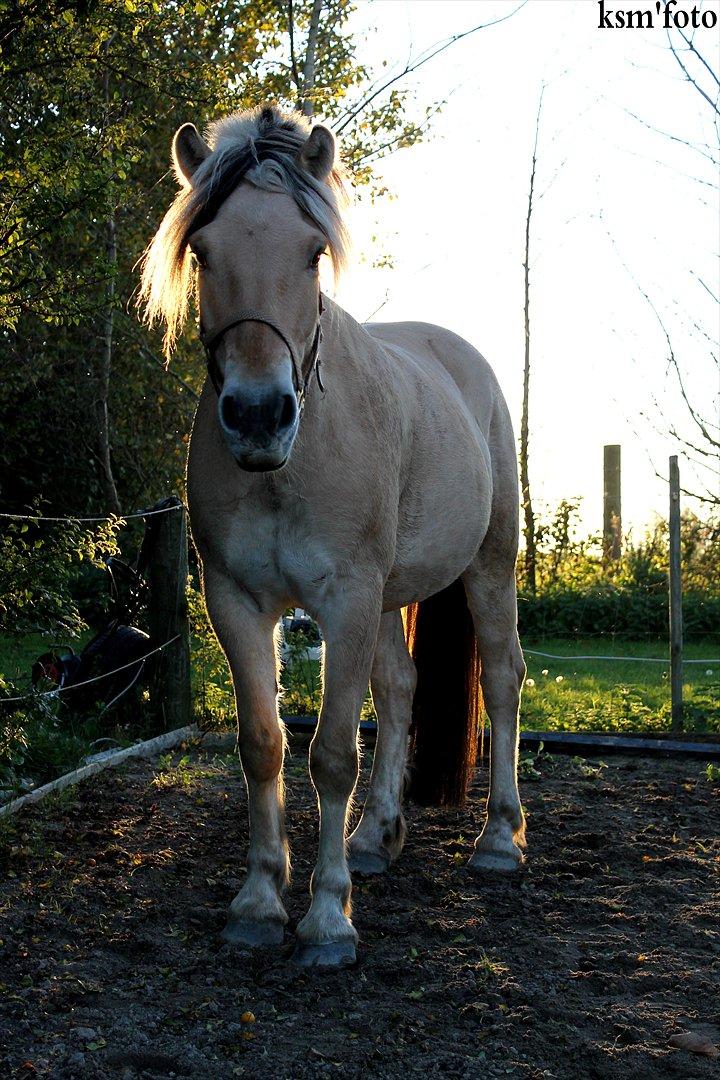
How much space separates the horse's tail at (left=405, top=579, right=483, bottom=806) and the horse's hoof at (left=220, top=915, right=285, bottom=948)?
162 cm

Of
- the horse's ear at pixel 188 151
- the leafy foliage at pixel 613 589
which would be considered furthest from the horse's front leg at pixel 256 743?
the leafy foliage at pixel 613 589

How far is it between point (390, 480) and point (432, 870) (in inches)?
60.7

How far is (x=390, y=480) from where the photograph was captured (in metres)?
3.48

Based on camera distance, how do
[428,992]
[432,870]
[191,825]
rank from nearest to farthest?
1. [428,992]
2. [432,870]
3. [191,825]

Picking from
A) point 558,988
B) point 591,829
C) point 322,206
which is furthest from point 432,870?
point 322,206

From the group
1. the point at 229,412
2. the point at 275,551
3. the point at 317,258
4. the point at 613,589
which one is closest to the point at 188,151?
the point at 317,258

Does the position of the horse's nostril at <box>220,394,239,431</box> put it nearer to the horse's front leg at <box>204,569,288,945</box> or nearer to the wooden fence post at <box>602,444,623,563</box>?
the horse's front leg at <box>204,569,288,945</box>

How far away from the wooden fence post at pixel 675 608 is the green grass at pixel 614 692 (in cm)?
13

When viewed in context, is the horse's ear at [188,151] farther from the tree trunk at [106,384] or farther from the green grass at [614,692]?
the tree trunk at [106,384]

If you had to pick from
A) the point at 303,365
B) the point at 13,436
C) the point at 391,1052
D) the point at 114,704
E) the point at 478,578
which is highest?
the point at 13,436

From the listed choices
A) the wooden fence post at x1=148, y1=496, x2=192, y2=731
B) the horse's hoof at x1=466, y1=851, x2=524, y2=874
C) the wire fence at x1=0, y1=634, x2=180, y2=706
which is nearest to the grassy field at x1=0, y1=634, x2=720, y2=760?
the wire fence at x1=0, y1=634, x2=180, y2=706

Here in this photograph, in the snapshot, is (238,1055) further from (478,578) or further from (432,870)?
(478,578)

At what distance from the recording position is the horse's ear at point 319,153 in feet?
9.94

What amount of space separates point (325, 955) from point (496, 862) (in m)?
1.17
